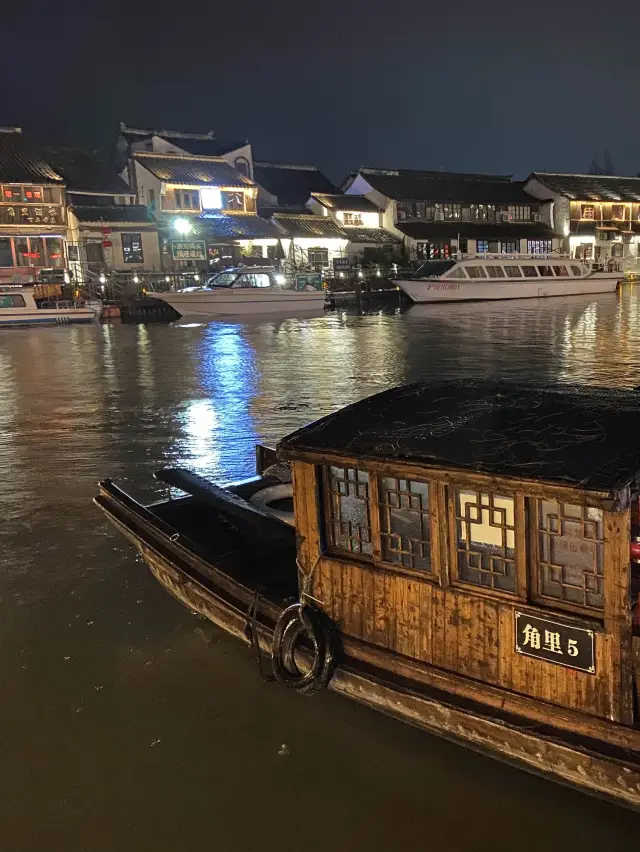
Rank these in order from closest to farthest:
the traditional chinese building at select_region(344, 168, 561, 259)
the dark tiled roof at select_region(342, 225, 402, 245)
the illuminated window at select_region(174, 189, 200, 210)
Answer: the illuminated window at select_region(174, 189, 200, 210), the dark tiled roof at select_region(342, 225, 402, 245), the traditional chinese building at select_region(344, 168, 561, 259)

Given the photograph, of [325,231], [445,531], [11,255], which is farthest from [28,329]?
[445,531]

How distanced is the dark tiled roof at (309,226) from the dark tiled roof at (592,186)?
889 inches

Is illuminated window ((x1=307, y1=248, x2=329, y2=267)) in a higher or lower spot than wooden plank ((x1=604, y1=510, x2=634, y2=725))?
higher

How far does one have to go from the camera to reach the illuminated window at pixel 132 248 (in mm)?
44969

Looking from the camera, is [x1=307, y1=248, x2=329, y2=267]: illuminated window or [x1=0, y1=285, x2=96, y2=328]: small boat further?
[x1=307, y1=248, x2=329, y2=267]: illuminated window

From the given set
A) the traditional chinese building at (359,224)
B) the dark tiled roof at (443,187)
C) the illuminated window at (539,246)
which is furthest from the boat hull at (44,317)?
the illuminated window at (539,246)

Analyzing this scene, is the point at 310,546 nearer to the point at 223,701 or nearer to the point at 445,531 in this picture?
the point at 445,531

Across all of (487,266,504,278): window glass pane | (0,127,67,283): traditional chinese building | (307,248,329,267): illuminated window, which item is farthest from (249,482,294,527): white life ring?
(307,248,329,267): illuminated window

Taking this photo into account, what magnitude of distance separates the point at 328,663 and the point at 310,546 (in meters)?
0.71

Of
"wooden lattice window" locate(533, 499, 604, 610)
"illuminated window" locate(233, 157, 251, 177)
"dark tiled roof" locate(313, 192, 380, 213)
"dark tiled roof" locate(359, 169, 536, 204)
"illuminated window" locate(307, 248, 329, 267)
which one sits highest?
"illuminated window" locate(233, 157, 251, 177)

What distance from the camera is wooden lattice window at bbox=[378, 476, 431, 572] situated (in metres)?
3.88

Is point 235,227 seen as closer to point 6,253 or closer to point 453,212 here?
point 6,253

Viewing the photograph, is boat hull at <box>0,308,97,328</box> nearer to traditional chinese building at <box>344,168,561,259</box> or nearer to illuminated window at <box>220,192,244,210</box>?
illuminated window at <box>220,192,244,210</box>

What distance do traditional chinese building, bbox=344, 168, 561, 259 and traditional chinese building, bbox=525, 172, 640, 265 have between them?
Result: 3.99 ft
